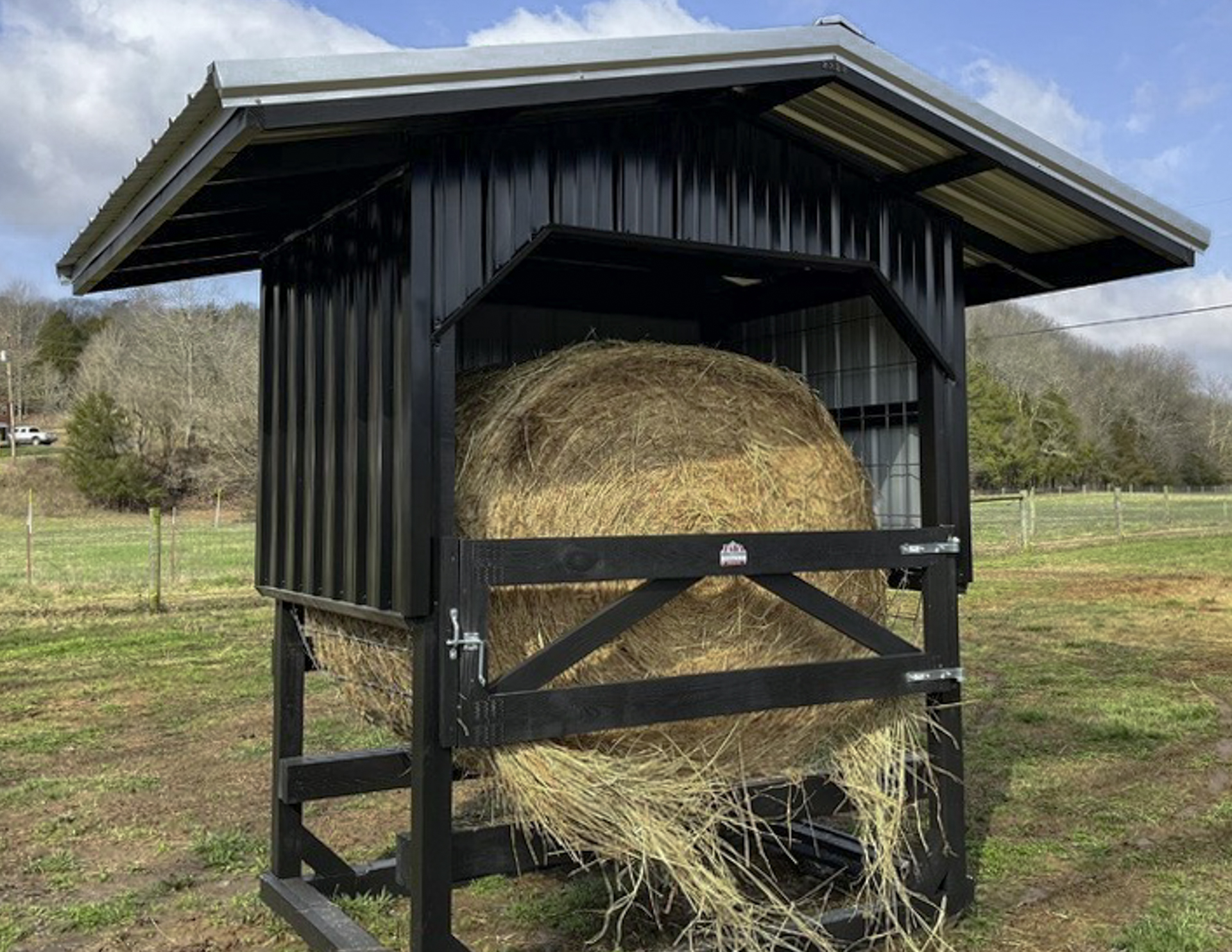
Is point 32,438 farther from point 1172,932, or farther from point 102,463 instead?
point 1172,932

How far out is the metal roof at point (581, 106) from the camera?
349 centimetres

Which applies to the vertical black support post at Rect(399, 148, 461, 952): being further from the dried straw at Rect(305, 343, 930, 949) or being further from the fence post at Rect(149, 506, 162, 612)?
the fence post at Rect(149, 506, 162, 612)

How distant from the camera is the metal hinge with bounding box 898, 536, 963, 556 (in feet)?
15.8

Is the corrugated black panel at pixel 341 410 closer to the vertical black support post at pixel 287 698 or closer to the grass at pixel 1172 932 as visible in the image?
the vertical black support post at pixel 287 698

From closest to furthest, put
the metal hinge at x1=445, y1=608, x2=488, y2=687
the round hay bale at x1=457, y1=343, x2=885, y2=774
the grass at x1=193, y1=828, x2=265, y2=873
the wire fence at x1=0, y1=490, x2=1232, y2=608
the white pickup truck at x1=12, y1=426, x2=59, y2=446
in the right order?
the metal hinge at x1=445, y1=608, x2=488, y2=687 < the round hay bale at x1=457, y1=343, x2=885, y2=774 < the grass at x1=193, y1=828, x2=265, y2=873 < the wire fence at x1=0, y1=490, x2=1232, y2=608 < the white pickup truck at x1=12, y1=426, x2=59, y2=446

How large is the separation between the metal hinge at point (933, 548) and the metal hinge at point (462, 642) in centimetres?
191

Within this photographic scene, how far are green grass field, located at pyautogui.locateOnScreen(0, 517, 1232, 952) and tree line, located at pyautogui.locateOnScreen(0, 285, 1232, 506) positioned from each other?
23.5 meters

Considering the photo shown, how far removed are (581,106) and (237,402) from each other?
177 feet

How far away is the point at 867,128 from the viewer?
4762 mm

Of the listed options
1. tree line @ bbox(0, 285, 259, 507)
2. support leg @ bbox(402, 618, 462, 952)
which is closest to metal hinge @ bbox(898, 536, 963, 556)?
support leg @ bbox(402, 618, 462, 952)

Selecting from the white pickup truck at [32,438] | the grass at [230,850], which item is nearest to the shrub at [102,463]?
the white pickup truck at [32,438]

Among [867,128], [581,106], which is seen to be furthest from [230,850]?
[867,128]

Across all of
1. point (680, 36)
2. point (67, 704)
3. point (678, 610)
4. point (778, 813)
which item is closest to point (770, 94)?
point (680, 36)

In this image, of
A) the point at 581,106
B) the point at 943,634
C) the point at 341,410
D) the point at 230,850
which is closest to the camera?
the point at 581,106
